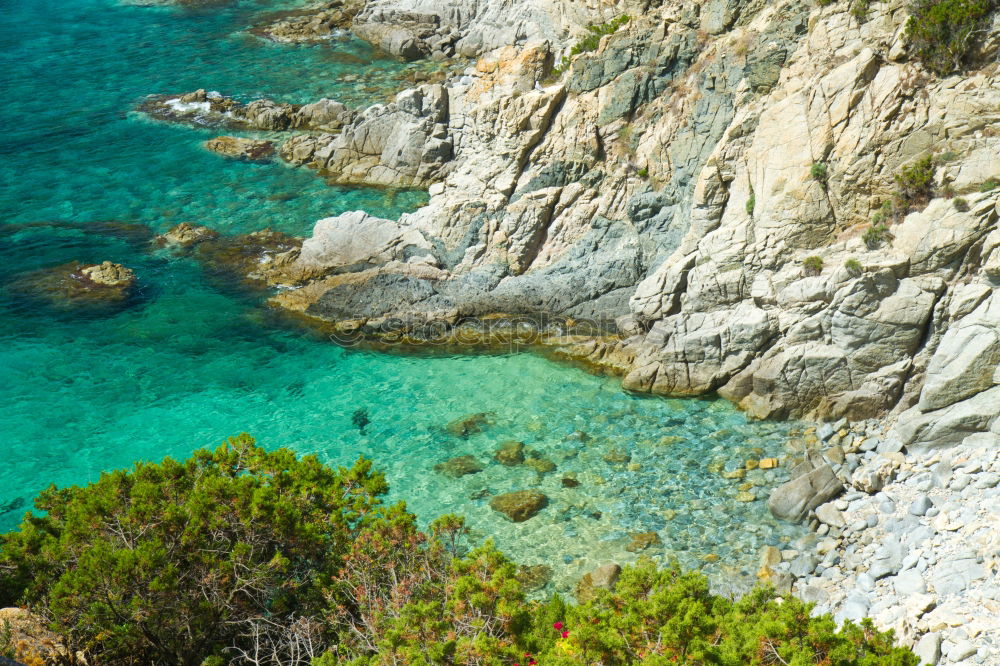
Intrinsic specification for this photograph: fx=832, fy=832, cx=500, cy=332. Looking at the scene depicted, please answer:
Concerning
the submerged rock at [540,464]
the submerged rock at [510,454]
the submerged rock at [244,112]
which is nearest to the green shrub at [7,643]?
the submerged rock at [510,454]

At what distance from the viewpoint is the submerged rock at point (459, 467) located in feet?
75.2

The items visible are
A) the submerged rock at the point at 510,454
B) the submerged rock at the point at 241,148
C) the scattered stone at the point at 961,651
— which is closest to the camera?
the scattered stone at the point at 961,651

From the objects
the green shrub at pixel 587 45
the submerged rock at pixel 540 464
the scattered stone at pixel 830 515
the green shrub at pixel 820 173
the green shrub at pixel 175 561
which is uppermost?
the green shrub at pixel 587 45

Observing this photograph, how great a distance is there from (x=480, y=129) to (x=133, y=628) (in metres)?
24.2

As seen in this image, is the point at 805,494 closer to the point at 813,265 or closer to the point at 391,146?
the point at 813,265

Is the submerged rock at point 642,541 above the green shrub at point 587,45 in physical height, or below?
below

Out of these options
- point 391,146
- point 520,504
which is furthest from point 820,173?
point 391,146

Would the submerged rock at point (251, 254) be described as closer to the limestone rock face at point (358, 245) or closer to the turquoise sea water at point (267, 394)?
the turquoise sea water at point (267, 394)

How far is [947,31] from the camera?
22000 millimetres

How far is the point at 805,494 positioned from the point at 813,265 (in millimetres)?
6553

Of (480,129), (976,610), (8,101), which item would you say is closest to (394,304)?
(480,129)

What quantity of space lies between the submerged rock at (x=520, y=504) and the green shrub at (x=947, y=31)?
614 inches

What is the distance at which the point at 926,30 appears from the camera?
2216cm

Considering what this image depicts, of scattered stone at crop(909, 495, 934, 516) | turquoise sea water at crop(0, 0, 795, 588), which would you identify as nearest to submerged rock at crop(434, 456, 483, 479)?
turquoise sea water at crop(0, 0, 795, 588)
